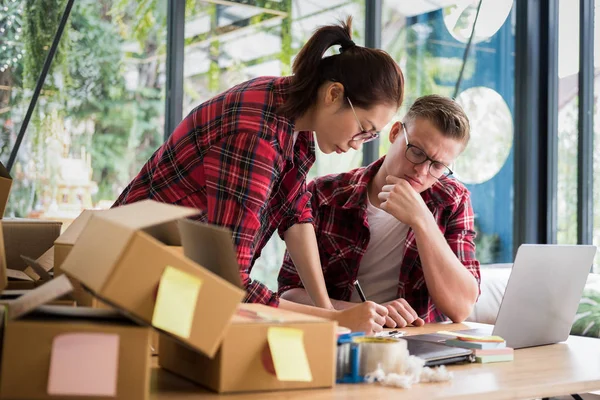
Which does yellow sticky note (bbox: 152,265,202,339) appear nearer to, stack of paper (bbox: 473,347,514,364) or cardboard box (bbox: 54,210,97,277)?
cardboard box (bbox: 54,210,97,277)

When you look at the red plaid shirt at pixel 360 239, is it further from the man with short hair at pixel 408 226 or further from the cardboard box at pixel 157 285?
the cardboard box at pixel 157 285

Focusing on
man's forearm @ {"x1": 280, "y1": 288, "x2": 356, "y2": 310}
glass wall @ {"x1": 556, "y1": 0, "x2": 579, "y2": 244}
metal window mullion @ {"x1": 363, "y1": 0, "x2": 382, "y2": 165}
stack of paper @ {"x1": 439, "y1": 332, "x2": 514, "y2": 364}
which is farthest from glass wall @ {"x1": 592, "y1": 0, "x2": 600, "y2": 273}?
stack of paper @ {"x1": 439, "y1": 332, "x2": 514, "y2": 364}

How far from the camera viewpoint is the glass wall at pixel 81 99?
3.31 meters

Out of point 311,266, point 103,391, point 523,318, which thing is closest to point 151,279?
point 103,391

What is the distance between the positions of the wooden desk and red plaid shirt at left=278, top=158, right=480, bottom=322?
604mm

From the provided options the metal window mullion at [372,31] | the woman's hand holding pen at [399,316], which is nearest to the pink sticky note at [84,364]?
the woman's hand holding pen at [399,316]

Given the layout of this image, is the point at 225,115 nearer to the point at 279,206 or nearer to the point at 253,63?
the point at 279,206

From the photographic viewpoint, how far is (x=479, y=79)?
15.2 feet

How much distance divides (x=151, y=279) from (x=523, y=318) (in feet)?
3.15

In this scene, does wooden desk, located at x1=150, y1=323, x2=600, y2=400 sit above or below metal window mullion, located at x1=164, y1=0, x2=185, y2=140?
below

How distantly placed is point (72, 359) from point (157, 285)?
0.14 metres

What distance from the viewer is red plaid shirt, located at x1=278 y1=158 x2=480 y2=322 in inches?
88.3

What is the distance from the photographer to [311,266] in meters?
2.06

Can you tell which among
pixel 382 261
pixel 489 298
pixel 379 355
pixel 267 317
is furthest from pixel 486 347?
pixel 489 298
